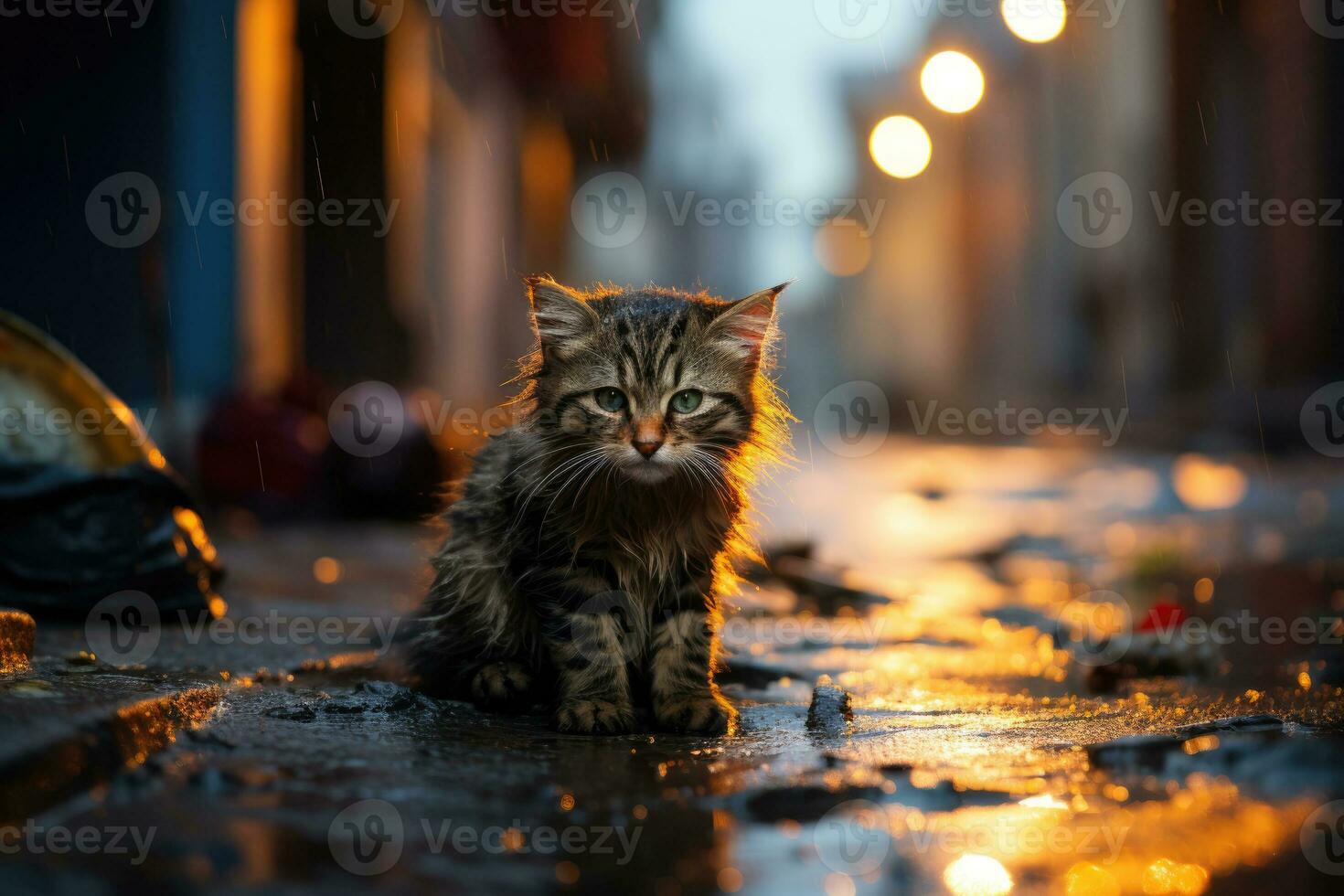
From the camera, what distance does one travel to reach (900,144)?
13930 mm

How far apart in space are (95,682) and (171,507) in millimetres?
1191

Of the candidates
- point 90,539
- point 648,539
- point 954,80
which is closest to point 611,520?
point 648,539

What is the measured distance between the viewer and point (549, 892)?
1.19 meters

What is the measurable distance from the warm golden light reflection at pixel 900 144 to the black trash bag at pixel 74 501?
12.0 meters

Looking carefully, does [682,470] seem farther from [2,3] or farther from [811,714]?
[2,3]

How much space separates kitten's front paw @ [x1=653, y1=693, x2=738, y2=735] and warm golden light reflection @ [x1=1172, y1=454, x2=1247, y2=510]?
18.7 feet

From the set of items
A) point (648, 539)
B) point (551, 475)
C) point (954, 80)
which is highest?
point (954, 80)

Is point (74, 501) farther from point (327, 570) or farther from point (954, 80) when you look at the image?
point (954, 80)

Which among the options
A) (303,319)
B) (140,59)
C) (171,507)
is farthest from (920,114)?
(171,507)

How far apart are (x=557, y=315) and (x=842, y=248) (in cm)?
3625

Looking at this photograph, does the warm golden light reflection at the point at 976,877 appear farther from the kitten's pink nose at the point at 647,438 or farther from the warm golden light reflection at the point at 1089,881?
the kitten's pink nose at the point at 647,438

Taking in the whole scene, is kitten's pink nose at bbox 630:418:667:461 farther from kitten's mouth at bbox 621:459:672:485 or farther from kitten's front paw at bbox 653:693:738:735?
kitten's front paw at bbox 653:693:738:735

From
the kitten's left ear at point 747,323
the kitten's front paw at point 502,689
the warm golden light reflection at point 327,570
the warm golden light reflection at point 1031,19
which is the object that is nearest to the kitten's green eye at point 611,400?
the kitten's left ear at point 747,323

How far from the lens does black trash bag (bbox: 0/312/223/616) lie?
2.78 m
